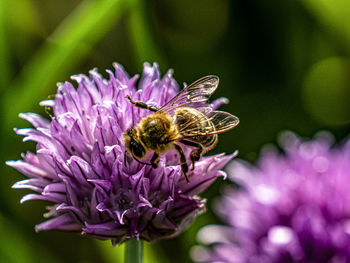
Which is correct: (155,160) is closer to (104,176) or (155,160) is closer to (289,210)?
(104,176)

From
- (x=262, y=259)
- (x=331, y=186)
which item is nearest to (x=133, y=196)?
(x=262, y=259)

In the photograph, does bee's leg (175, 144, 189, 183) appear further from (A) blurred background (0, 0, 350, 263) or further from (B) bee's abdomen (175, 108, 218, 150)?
(A) blurred background (0, 0, 350, 263)

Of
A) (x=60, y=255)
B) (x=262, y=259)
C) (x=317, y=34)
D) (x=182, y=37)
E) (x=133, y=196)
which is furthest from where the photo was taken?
(x=182, y=37)

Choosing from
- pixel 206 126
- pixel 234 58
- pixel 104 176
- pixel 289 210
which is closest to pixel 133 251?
pixel 104 176

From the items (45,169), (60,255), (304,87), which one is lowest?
(60,255)

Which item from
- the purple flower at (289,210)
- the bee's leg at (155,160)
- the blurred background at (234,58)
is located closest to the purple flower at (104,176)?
the bee's leg at (155,160)

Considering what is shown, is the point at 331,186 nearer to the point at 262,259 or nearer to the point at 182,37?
the point at 262,259

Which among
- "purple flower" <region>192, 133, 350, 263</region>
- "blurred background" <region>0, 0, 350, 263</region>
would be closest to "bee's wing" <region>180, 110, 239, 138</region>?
"purple flower" <region>192, 133, 350, 263</region>
